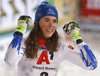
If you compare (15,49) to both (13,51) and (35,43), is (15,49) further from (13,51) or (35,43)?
(35,43)

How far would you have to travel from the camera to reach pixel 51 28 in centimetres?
139

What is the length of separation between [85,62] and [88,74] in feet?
5.85

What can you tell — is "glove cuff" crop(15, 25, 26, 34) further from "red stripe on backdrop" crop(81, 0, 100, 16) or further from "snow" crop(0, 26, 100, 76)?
"red stripe on backdrop" crop(81, 0, 100, 16)

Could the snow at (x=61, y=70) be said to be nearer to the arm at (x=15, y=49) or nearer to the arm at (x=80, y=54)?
the arm at (x=80, y=54)

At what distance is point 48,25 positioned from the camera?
1.40 m

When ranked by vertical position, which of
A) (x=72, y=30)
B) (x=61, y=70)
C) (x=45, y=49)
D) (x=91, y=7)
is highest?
(x=72, y=30)

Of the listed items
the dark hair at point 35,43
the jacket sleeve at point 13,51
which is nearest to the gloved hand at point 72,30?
the dark hair at point 35,43

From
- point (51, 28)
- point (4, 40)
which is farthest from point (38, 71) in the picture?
point (4, 40)

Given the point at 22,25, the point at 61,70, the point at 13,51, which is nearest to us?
the point at 13,51

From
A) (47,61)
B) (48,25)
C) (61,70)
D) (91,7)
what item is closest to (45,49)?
(47,61)

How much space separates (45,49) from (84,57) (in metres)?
0.35

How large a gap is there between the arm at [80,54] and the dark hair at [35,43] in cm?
15

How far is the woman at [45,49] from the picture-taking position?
1.41 m

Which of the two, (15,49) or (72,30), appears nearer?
(15,49)
